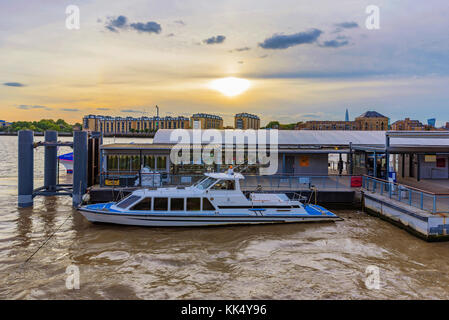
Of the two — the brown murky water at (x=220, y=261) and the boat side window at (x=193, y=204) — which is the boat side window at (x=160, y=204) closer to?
the brown murky water at (x=220, y=261)

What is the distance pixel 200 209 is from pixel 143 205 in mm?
2772

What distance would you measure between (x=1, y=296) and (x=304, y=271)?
9451 millimetres

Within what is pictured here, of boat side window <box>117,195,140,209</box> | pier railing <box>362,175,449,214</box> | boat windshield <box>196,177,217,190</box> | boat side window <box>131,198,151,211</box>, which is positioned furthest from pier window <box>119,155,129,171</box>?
pier railing <box>362,175,449,214</box>

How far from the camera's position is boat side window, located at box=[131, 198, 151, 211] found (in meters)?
16.0

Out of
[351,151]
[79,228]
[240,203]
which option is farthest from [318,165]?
[79,228]

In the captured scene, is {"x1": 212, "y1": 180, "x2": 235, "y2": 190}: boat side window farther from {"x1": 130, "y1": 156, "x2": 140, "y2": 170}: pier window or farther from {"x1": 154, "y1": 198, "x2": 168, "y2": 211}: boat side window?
{"x1": 130, "y1": 156, "x2": 140, "y2": 170}: pier window

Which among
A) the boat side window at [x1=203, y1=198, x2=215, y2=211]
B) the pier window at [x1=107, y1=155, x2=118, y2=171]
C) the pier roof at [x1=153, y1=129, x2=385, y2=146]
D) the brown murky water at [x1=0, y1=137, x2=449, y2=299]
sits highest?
the pier roof at [x1=153, y1=129, x2=385, y2=146]

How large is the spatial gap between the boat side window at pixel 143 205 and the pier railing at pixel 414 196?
12.5 meters

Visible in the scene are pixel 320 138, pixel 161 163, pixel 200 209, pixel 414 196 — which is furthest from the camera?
pixel 320 138

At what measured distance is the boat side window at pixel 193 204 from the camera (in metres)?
16.2

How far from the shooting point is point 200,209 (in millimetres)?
16188

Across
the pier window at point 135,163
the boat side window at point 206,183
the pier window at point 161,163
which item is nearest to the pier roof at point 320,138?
the pier window at point 161,163

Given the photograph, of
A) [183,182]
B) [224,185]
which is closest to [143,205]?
[224,185]

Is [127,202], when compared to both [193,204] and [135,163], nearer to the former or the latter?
[193,204]
